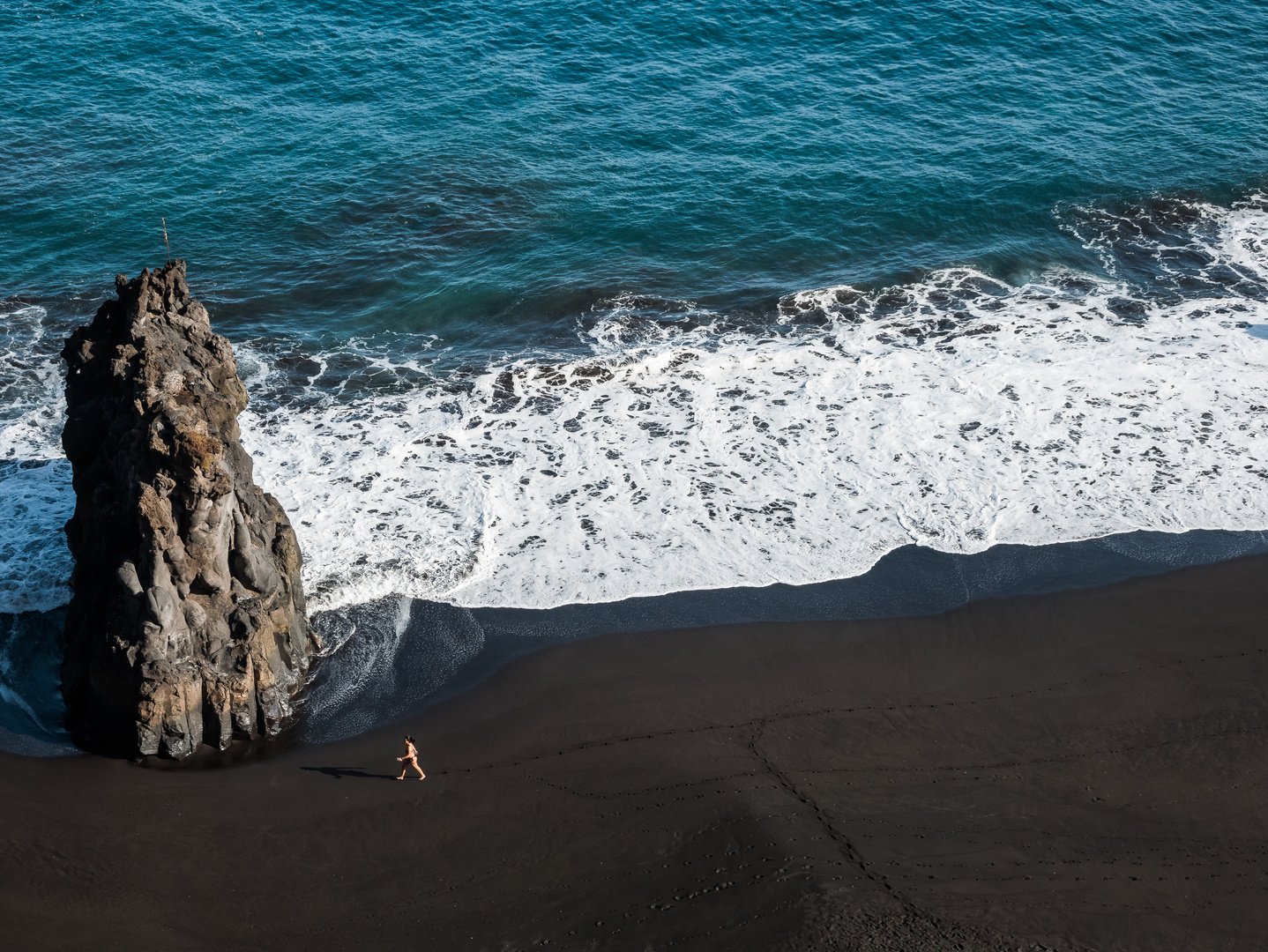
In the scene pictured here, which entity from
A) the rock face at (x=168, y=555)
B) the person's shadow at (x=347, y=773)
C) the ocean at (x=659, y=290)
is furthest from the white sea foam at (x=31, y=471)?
the person's shadow at (x=347, y=773)

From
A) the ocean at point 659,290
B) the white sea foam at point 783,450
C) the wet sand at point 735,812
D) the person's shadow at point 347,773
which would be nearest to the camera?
the wet sand at point 735,812

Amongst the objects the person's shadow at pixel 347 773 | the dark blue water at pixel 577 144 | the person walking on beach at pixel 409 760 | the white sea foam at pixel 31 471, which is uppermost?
the dark blue water at pixel 577 144

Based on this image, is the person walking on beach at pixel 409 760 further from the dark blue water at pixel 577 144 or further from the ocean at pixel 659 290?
the dark blue water at pixel 577 144

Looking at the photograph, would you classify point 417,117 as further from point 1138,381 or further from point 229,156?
point 1138,381

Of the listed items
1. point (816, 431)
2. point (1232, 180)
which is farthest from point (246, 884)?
point (1232, 180)

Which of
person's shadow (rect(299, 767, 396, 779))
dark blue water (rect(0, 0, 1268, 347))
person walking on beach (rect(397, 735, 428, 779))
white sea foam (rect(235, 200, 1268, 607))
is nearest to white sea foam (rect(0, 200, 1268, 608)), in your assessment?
white sea foam (rect(235, 200, 1268, 607))

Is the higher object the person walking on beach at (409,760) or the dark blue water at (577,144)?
the dark blue water at (577,144)

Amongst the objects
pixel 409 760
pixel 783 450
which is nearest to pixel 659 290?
pixel 783 450
